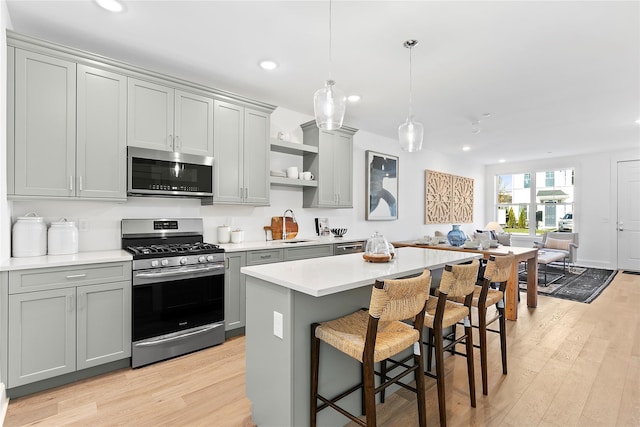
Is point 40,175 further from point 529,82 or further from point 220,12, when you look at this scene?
point 529,82

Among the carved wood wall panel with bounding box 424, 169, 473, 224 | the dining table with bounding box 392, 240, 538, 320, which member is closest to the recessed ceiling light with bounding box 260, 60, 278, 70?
the dining table with bounding box 392, 240, 538, 320

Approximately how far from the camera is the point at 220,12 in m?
2.31

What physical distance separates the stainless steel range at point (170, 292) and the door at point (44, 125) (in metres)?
0.74

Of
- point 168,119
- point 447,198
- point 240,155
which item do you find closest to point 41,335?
point 168,119

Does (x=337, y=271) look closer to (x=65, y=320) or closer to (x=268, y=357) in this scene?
(x=268, y=357)

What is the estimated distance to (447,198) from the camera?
7.53m

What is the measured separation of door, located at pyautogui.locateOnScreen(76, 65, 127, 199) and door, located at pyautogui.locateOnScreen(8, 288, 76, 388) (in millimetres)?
825

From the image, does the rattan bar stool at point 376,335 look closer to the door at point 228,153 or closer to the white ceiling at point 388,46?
the white ceiling at point 388,46

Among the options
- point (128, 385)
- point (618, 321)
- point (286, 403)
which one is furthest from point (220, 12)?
point (618, 321)

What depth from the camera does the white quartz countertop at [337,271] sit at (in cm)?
163

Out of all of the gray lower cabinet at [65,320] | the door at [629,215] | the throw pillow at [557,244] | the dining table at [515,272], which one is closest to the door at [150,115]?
the gray lower cabinet at [65,320]

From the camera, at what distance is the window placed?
26.3 feet

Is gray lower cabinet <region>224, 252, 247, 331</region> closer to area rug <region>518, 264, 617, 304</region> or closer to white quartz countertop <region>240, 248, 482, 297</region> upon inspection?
white quartz countertop <region>240, 248, 482, 297</region>

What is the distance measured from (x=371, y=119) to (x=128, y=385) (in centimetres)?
417
